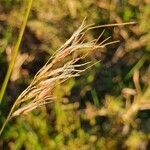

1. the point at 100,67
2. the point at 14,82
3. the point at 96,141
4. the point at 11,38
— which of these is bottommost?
the point at 96,141

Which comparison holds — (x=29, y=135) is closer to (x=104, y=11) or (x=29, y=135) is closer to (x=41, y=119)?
(x=41, y=119)

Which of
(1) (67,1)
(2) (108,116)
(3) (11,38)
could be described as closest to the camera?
(2) (108,116)

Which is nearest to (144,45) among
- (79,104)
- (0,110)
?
(79,104)

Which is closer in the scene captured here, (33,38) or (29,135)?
(29,135)

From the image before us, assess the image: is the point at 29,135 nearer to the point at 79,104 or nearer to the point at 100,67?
the point at 79,104

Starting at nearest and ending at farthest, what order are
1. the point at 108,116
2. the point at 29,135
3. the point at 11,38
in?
the point at 29,135
the point at 108,116
the point at 11,38

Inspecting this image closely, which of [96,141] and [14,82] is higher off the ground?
[14,82]
